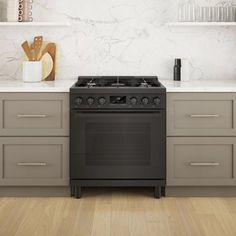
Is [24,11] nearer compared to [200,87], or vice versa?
[200,87]

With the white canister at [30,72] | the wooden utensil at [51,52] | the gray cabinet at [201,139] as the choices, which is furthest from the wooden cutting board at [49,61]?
the gray cabinet at [201,139]

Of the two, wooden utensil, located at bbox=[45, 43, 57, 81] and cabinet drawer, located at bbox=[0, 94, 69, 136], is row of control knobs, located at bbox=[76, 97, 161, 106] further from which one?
wooden utensil, located at bbox=[45, 43, 57, 81]

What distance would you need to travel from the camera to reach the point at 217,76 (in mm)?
5008

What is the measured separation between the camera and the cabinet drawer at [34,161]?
14.3 feet

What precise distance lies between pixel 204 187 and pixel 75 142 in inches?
39.7

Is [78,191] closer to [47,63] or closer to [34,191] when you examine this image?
[34,191]

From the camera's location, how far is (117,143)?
4348 millimetres

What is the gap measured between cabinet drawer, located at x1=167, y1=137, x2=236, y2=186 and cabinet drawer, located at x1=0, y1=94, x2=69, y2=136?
0.81m

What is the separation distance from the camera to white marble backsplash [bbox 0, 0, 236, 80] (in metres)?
4.93

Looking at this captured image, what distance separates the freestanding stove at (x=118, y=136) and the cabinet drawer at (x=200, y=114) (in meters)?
0.09

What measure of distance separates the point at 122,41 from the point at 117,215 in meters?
1.61

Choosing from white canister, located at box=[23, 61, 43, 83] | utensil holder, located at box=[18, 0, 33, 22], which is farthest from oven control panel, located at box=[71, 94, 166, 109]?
utensil holder, located at box=[18, 0, 33, 22]

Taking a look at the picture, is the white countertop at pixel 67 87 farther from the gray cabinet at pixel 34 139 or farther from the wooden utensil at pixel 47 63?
the wooden utensil at pixel 47 63

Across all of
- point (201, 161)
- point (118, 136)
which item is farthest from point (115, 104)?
point (201, 161)
